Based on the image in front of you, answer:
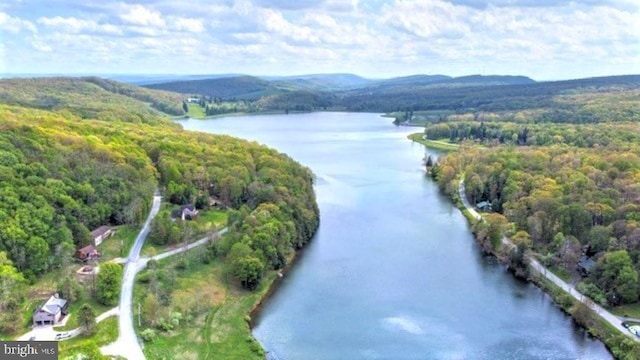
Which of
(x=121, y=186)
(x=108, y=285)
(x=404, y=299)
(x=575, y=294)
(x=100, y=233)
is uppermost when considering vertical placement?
(x=121, y=186)

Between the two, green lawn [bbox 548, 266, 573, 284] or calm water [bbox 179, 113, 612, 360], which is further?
green lawn [bbox 548, 266, 573, 284]

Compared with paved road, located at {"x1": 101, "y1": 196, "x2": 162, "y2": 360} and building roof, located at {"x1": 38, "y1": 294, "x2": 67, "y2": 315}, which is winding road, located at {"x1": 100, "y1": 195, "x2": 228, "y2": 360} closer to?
paved road, located at {"x1": 101, "y1": 196, "x2": 162, "y2": 360}

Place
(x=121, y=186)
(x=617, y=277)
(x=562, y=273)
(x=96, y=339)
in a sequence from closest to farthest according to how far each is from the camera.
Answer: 1. (x=96, y=339)
2. (x=617, y=277)
3. (x=562, y=273)
4. (x=121, y=186)

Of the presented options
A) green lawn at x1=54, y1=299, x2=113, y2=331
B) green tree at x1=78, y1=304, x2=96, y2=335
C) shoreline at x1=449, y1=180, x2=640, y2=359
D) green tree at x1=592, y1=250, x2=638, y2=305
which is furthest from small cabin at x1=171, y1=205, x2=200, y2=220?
green tree at x1=592, y1=250, x2=638, y2=305

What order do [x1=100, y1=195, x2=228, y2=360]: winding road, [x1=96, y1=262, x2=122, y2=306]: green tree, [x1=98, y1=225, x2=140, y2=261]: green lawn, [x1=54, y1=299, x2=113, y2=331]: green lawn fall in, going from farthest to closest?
[x1=98, y1=225, x2=140, y2=261]: green lawn → [x1=96, y1=262, x2=122, y2=306]: green tree → [x1=54, y1=299, x2=113, y2=331]: green lawn → [x1=100, y1=195, x2=228, y2=360]: winding road

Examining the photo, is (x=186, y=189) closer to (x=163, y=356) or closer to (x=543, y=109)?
(x=163, y=356)

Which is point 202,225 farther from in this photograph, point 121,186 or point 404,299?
point 404,299

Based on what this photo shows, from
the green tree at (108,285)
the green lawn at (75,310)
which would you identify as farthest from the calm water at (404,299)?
the green lawn at (75,310)

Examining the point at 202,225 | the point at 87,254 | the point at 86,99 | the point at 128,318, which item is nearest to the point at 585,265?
the point at 202,225
